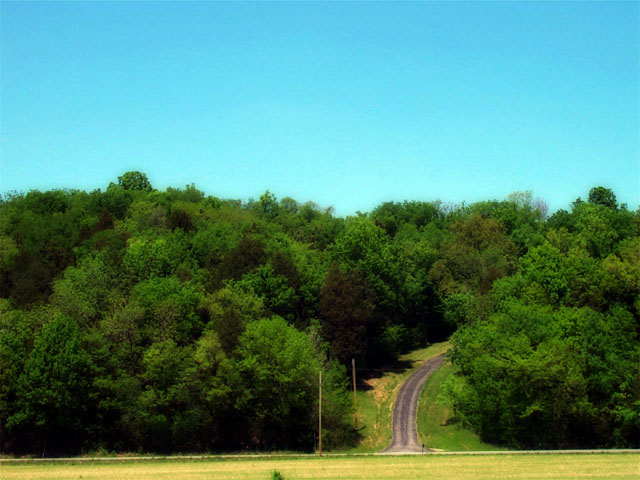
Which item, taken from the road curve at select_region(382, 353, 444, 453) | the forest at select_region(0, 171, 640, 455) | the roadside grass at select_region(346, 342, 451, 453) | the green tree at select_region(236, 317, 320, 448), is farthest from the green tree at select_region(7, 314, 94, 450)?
the road curve at select_region(382, 353, 444, 453)

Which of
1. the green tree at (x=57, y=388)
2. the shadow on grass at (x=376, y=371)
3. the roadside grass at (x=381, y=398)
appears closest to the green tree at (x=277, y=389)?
the roadside grass at (x=381, y=398)

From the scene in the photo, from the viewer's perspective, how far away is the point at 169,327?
67.4 m

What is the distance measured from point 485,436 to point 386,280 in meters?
30.1

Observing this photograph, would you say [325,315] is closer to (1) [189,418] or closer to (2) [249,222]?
(1) [189,418]

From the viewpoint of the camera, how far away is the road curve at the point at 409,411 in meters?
65.0

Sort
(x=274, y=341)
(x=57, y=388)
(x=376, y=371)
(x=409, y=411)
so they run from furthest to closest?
(x=376, y=371), (x=409, y=411), (x=274, y=341), (x=57, y=388)

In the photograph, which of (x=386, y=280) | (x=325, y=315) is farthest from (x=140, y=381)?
(x=386, y=280)

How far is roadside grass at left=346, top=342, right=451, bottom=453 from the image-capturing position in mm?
67562

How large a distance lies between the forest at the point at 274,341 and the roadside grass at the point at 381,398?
79.0 inches

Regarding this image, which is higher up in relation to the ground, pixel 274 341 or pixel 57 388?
pixel 274 341

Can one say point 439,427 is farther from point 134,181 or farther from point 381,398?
point 134,181

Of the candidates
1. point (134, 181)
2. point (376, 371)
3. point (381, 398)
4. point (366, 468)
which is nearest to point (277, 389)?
point (381, 398)

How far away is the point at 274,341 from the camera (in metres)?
64.5

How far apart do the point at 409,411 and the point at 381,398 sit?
4359mm
